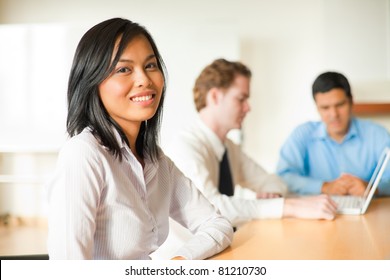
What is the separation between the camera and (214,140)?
5.19 ft

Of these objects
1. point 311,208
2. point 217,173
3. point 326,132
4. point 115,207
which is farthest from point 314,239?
point 326,132

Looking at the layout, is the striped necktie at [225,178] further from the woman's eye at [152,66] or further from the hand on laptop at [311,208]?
the woman's eye at [152,66]

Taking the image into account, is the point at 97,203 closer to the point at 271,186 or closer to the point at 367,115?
the point at 271,186

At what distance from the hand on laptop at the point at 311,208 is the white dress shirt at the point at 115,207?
341 millimetres

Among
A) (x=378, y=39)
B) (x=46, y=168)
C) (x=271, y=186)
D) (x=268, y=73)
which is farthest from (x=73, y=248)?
(x=268, y=73)

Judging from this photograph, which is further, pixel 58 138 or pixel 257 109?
pixel 257 109

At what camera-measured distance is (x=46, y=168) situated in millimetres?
2100

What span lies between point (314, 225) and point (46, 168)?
4.03ft

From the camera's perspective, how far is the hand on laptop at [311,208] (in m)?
1.26

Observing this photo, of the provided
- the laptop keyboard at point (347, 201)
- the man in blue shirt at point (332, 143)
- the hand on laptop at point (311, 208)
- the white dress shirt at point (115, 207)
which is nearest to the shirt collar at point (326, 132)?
the man in blue shirt at point (332, 143)

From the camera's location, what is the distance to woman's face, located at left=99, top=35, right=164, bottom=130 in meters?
0.80

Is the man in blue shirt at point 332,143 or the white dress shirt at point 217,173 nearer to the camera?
the white dress shirt at point 217,173

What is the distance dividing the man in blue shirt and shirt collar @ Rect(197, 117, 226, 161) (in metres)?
0.30

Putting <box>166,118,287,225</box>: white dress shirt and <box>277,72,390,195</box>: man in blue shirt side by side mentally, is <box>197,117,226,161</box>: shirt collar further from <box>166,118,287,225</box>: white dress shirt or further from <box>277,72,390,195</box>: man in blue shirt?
<box>277,72,390,195</box>: man in blue shirt
